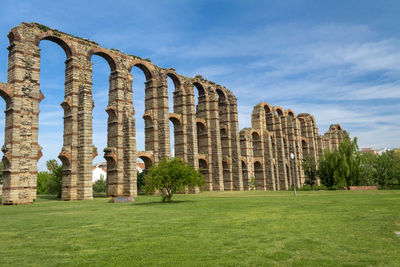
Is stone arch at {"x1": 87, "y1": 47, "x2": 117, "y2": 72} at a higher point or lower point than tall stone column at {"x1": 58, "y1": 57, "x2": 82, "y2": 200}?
higher

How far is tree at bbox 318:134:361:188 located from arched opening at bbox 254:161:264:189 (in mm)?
14466

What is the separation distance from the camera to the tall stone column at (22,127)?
83.2ft

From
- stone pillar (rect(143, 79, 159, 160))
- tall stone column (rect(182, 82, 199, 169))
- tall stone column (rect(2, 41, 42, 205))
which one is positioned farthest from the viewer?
tall stone column (rect(182, 82, 199, 169))

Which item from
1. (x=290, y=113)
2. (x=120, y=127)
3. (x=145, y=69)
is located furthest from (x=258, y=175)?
(x=120, y=127)

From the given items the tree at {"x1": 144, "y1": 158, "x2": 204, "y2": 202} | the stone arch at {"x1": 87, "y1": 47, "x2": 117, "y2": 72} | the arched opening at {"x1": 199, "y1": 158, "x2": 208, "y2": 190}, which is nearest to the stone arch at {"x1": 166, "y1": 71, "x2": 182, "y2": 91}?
the stone arch at {"x1": 87, "y1": 47, "x2": 117, "y2": 72}

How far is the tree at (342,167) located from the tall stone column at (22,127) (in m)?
30.6

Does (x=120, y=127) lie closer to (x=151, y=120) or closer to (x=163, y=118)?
(x=151, y=120)

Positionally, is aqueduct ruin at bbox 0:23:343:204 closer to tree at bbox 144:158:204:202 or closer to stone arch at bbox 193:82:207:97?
stone arch at bbox 193:82:207:97

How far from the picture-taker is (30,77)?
27281 mm

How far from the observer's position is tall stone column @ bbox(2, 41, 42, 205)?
25359mm

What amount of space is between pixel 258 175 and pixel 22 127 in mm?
36019

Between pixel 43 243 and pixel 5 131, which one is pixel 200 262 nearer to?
pixel 43 243

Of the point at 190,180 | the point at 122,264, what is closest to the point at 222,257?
the point at 122,264

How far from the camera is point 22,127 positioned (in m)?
26.3
